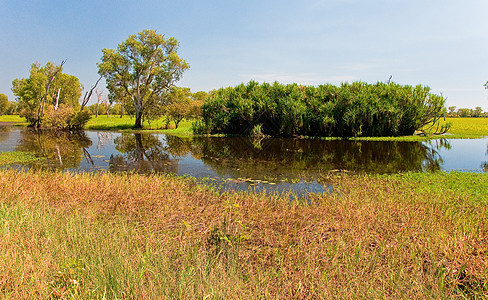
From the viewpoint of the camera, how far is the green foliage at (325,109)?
2686cm

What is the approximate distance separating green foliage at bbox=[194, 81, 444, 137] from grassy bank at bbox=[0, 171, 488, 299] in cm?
2091

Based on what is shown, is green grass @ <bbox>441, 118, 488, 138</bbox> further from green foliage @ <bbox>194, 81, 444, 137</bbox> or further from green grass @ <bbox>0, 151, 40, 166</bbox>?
green grass @ <bbox>0, 151, 40, 166</bbox>

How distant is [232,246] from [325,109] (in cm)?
2521

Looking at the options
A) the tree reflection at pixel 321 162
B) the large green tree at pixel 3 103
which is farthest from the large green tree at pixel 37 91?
the large green tree at pixel 3 103

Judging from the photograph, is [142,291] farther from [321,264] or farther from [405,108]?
[405,108]

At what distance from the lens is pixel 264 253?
4324 mm

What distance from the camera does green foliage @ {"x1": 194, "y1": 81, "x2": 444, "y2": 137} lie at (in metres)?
26.9

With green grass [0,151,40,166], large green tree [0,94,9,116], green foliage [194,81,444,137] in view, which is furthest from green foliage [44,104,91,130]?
large green tree [0,94,9,116]

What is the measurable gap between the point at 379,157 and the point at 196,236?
13928 mm

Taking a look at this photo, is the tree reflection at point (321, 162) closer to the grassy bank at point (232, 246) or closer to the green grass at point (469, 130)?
the grassy bank at point (232, 246)

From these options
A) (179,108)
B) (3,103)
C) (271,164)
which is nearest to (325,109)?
(271,164)

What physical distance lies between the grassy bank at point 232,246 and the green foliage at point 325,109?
68.6ft

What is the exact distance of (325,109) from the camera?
27.4 m

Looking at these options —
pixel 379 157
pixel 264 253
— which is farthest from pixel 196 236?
pixel 379 157
